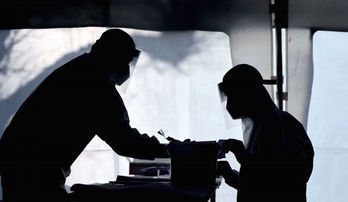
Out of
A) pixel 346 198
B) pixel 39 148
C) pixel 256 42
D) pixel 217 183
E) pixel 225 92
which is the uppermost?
pixel 256 42

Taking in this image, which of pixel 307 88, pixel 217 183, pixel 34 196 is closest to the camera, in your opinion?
pixel 34 196

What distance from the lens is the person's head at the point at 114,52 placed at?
1.70 m

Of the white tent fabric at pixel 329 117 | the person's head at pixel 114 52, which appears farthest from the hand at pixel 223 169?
the white tent fabric at pixel 329 117

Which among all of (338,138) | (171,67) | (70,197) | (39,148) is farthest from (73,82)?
(338,138)

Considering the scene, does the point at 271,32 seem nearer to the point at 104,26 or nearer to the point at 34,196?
the point at 104,26

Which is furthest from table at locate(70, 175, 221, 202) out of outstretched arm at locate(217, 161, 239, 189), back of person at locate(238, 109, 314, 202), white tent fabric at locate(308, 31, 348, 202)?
white tent fabric at locate(308, 31, 348, 202)

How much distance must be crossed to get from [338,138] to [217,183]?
3.50 ft

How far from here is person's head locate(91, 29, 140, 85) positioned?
5.56 feet

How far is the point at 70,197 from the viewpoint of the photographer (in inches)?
59.6

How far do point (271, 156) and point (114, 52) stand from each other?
63 centimetres

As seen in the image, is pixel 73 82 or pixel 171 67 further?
pixel 171 67

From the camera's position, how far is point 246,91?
5.88 feet

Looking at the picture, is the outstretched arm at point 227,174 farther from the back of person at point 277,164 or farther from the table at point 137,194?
the table at point 137,194

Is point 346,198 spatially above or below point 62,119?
below
